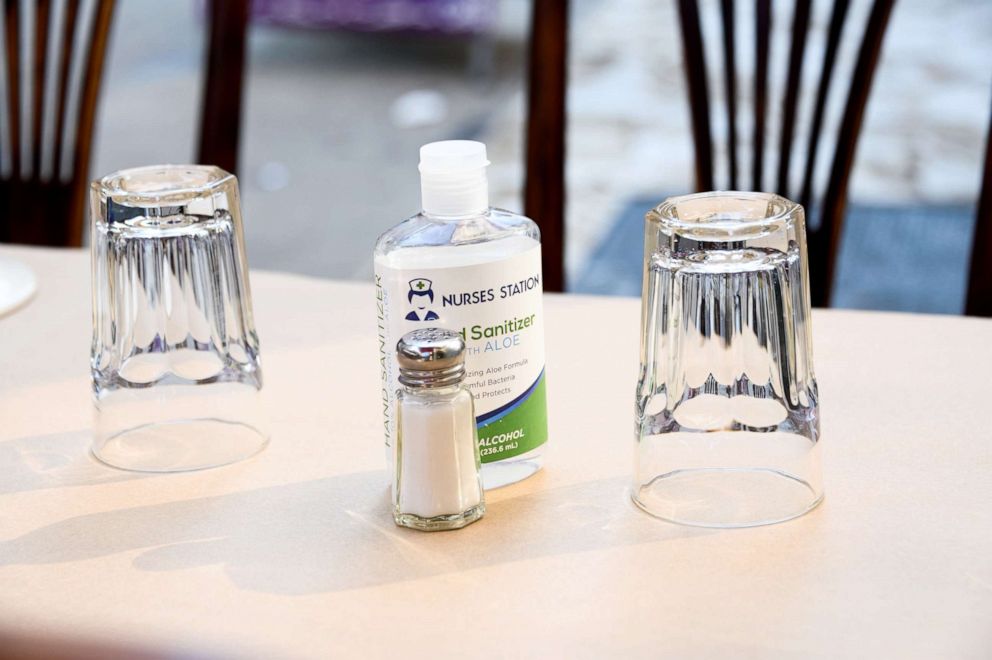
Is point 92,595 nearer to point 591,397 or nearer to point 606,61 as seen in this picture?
point 591,397

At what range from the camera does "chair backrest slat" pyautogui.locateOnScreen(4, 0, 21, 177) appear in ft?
4.14

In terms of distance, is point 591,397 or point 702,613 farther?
point 591,397

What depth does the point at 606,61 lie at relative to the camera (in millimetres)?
4355

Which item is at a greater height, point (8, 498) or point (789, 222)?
point (789, 222)

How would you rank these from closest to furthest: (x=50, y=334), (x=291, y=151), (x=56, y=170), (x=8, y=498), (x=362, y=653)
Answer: (x=362, y=653), (x=8, y=498), (x=50, y=334), (x=56, y=170), (x=291, y=151)

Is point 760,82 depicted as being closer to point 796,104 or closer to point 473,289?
point 796,104

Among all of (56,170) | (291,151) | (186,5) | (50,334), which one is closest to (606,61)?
(291,151)

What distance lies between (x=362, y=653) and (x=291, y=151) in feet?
10.4

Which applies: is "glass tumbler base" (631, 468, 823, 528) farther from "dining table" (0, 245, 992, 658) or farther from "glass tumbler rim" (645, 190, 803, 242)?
"glass tumbler rim" (645, 190, 803, 242)

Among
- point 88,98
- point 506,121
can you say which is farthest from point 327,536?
point 506,121

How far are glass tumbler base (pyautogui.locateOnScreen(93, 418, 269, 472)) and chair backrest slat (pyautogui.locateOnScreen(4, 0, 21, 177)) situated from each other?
70cm

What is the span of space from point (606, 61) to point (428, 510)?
396 centimetres

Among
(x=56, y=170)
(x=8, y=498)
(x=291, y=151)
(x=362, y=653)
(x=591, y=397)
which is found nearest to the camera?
(x=362, y=653)

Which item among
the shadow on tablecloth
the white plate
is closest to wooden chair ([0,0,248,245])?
the white plate
